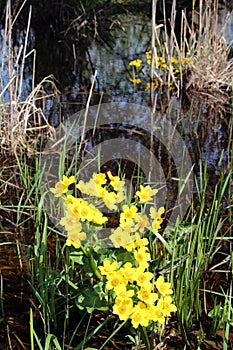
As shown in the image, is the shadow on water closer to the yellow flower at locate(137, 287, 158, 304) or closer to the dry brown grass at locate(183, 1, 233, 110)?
the dry brown grass at locate(183, 1, 233, 110)

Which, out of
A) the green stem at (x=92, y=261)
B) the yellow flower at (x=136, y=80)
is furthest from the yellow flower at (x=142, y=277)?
the yellow flower at (x=136, y=80)

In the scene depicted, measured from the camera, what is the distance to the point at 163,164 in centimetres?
253

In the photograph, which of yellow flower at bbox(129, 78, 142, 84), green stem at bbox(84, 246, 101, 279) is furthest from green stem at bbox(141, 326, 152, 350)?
yellow flower at bbox(129, 78, 142, 84)

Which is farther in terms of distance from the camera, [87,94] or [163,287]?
[87,94]

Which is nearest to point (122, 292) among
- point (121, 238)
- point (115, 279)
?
point (115, 279)

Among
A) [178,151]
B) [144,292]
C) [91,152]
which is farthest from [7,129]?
[144,292]

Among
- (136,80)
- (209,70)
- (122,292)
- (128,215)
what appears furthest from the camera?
(136,80)

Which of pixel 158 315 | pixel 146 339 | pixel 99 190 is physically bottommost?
pixel 146 339

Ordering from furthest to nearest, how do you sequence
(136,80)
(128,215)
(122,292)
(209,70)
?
1. (136,80)
2. (209,70)
3. (128,215)
4. (122,292)

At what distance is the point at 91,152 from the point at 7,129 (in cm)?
50

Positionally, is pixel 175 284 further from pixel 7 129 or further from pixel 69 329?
pixel 7 129

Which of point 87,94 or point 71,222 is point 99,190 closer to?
point 71,222

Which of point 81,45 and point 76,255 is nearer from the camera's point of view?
point 76,255

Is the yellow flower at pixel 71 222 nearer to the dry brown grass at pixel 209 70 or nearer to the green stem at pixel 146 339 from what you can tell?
the green stem at pixel 146 339
